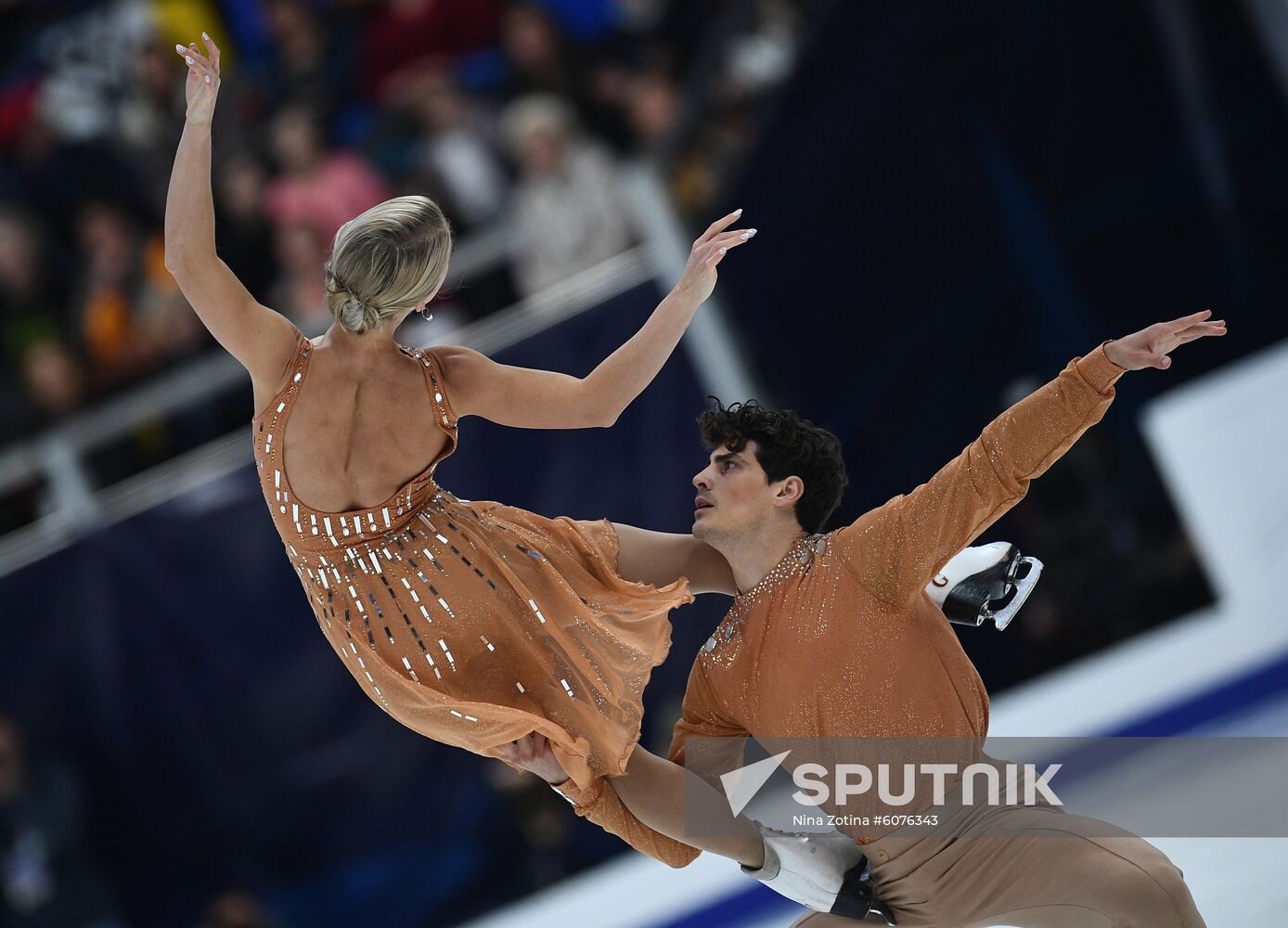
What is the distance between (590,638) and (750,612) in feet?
1.02

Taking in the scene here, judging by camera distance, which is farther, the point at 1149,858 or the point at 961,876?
the point at 961,876

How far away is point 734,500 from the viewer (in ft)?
9.30

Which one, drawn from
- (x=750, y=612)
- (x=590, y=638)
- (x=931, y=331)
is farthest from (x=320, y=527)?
(x=931, y=331)

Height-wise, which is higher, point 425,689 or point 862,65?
point 862,65

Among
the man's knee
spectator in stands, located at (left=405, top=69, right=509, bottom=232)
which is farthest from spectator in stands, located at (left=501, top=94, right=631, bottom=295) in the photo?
the man's knee

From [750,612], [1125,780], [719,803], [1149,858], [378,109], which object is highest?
[378,109]

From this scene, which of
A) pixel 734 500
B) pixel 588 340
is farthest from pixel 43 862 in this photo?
pixel 734 500

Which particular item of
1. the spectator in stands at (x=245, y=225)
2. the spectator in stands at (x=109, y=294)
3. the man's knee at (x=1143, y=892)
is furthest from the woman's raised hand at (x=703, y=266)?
the spectator in stands at (x=109, y=294)

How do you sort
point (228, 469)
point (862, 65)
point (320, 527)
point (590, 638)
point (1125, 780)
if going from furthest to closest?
1. point (862, 65)
2. point (228, 469)
3. point (1125, 780)
4. point (590, 638)
5. point (320, 527)

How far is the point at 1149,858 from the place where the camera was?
2.63m

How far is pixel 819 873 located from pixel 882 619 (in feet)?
1.74

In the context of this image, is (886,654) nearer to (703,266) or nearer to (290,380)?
(703,266)

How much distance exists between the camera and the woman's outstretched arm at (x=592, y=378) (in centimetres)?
258

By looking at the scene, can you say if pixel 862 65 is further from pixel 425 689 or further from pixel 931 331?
pixel 425 689
